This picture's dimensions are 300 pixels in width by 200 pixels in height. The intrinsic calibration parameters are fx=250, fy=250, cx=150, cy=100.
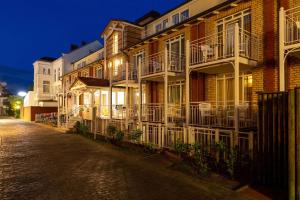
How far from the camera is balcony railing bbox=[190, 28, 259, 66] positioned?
33.4 ft

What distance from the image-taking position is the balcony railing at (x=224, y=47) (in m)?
10.2

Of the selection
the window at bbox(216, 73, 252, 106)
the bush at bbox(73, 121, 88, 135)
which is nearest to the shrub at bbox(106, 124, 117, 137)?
the bush at bbox(73, 121, 88, 135)

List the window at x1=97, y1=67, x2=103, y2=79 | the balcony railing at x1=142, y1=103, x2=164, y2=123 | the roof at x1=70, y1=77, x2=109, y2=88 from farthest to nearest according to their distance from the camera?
the window at x1=97, y1=67, x2=103, y2=79
the roof at x1=70, y1=77, x2=109, y2=88
the balcony railing at x1=142, y1=103, x2=164, y2=123

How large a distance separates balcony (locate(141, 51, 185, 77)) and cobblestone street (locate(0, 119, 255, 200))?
208 inches

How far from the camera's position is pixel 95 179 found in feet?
23.6

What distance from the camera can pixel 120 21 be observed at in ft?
64.1

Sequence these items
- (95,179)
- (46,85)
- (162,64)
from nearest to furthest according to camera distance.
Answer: (95,179), (162,64), (46,85)

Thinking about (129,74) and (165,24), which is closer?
(165,24)

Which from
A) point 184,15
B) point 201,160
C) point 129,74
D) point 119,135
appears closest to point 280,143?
point 201,160

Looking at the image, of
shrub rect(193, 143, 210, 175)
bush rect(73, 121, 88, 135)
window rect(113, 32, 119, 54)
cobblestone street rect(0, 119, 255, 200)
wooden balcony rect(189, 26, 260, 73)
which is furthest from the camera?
window rect(113, 32, 119, 54)

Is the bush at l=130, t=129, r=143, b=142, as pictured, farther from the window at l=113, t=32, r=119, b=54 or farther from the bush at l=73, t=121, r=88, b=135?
the window at l=113, t=32, r=119, b=54

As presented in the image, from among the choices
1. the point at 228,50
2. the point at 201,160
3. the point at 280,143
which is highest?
the point at 228,50

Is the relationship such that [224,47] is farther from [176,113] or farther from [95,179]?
[95,179]

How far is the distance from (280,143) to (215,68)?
575cm
